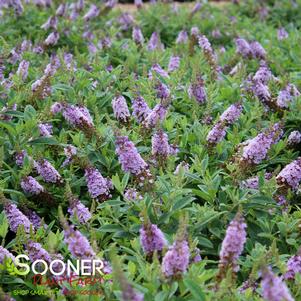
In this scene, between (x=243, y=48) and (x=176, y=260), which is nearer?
(x=176, y=260)

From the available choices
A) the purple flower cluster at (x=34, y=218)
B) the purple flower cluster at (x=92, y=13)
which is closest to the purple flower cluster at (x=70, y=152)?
the purple flower cluster at (x=34, y=218)

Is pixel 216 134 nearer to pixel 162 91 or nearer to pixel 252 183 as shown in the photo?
pixel 252 183

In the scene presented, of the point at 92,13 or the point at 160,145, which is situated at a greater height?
the point at 160,145

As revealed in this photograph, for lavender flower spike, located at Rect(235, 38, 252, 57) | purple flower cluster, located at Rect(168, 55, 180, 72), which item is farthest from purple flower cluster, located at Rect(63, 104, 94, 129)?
lavender flower spike, located at Rect(235, 38, 252, 57)

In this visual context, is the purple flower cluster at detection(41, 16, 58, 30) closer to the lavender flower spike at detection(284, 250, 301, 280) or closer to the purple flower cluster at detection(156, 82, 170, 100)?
the purple flower cluster at detection(156, 82, 170, 100)

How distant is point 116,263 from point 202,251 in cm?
82

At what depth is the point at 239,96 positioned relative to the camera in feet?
13.3

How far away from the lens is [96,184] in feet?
9.75

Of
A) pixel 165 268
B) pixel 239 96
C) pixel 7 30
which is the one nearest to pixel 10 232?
pixel 165 268

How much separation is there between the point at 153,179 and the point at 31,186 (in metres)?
0.64

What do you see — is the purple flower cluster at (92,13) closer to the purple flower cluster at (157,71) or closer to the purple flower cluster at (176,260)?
the purple flower cluster at (157,71)

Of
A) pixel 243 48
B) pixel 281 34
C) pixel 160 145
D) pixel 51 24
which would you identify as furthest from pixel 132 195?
pixel 281 34

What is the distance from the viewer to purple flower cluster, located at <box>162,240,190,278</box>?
2.17 meters

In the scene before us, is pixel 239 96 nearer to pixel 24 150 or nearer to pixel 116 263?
pixel 24 150
